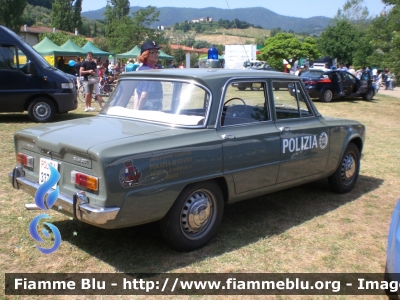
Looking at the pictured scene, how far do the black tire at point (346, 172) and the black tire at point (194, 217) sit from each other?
7.60 feet

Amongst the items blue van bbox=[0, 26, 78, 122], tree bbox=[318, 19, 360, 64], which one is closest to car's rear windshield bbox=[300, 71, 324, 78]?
blue van bbox=[0, 26, 78, 122]

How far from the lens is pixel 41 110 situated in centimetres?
1073

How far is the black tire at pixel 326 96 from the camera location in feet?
61.3

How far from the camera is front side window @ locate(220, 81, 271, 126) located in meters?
4.59

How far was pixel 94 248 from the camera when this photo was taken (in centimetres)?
407

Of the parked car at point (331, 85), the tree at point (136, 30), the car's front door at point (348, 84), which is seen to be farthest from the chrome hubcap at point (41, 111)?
the tree at point (136, 30)

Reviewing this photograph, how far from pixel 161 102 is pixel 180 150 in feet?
2.81

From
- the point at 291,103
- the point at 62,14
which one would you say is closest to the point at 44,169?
the point at 291,103

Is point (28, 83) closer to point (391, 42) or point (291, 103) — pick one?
point (291, 103)

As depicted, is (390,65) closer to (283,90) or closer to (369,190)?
(369,190)

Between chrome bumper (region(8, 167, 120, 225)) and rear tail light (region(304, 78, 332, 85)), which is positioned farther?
rear tail light (region(304, 78, 332, 85))

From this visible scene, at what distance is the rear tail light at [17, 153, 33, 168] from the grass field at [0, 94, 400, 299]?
69 centimetres

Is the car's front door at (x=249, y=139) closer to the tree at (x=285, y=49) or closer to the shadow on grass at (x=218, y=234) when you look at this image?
the shadow on grass at (x=218, y=234)

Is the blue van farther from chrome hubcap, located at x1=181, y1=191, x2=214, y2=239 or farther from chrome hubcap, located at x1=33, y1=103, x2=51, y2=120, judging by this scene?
chrome hubcap, located at x1=181, y1=191, x2=214, y2=239
